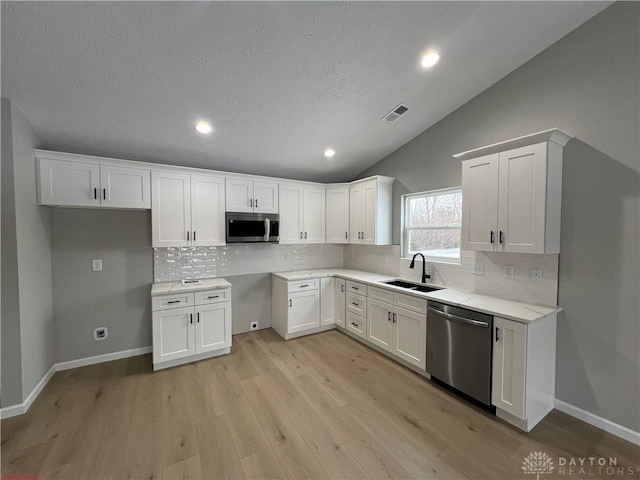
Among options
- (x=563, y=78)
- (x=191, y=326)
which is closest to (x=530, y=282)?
(x=563, y=78)

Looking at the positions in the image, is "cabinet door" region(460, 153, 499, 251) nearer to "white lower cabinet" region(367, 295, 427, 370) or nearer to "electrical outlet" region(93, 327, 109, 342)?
"white lower cabinet" region(367, 295, 427, 370)

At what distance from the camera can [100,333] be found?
3133mm

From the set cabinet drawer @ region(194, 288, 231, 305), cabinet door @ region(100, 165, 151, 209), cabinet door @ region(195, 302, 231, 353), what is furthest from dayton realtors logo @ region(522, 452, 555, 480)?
cabinet door @ region(100, 165, 151, 209)

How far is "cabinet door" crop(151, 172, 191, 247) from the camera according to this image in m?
3.08

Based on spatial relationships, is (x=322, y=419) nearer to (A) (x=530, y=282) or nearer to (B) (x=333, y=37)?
(A) (x=530, y=282)

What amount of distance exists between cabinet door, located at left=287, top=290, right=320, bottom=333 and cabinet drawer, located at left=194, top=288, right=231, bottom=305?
87 cm

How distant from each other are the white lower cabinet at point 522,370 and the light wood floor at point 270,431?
132 mm

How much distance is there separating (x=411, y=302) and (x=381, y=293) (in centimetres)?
46

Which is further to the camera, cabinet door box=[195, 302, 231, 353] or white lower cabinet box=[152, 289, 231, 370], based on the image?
cabinet door box=[195, 302, 231, 353]

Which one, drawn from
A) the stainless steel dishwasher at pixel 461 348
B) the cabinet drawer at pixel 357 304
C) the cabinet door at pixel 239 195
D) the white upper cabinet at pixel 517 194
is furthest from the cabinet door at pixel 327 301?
the white upper cabinet at pixel 517 194

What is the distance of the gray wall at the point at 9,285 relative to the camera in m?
2.13

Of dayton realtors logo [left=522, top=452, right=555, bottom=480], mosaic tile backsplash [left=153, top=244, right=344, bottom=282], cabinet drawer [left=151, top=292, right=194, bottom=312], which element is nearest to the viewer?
dayton realtors logo [left=522, top=452, right=555, bottom=480]

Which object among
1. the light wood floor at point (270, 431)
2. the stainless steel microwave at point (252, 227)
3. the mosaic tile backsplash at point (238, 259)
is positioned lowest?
the light wood floor at point (270, 431)

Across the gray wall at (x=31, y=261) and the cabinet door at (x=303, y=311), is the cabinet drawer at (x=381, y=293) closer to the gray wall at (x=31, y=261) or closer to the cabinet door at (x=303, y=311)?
the cabinet door at (x=303, y=311)
